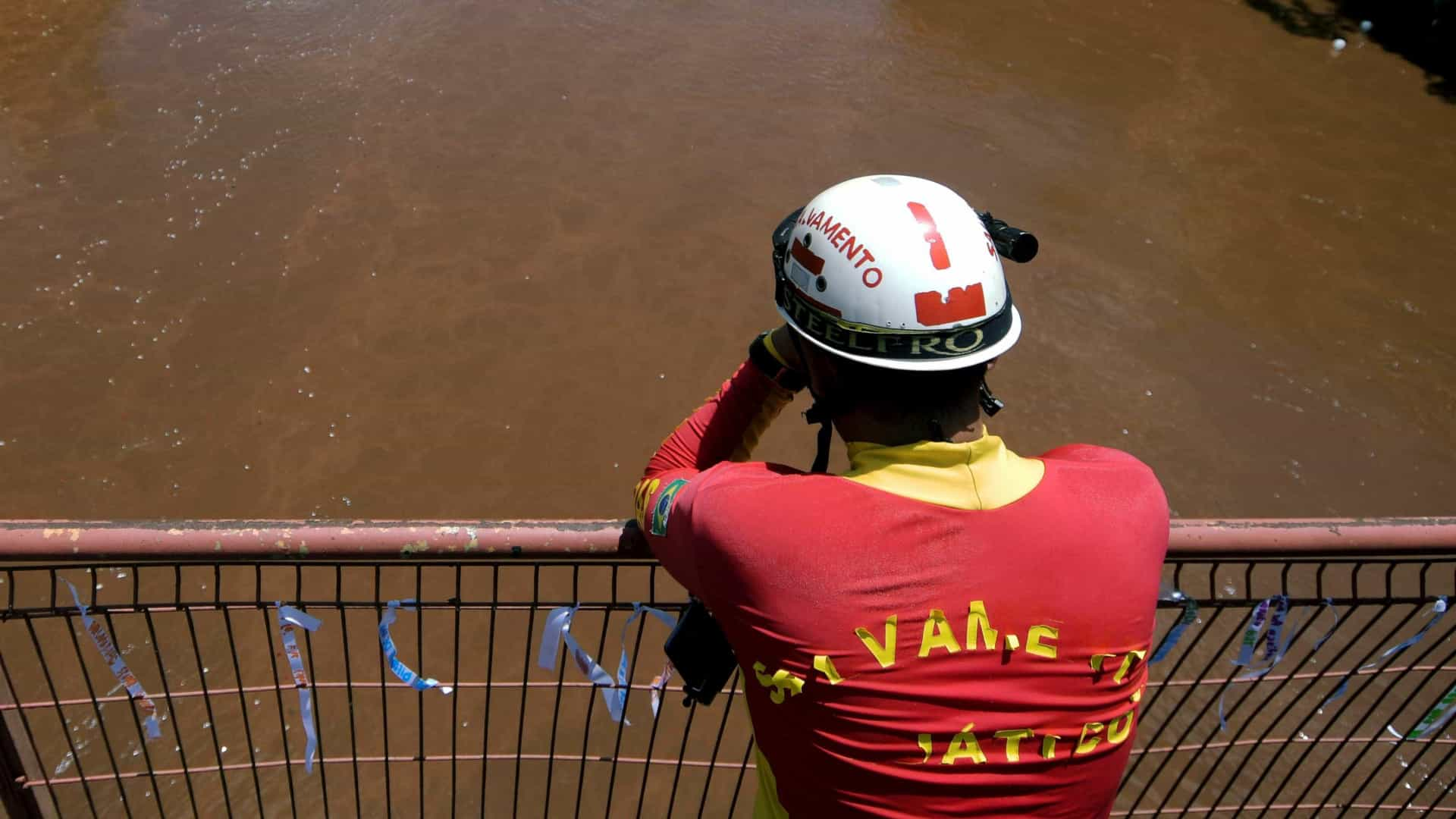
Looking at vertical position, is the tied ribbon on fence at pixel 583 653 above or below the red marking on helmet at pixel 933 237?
below

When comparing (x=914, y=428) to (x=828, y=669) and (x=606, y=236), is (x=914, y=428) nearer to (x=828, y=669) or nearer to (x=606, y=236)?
(x=828, y=669)

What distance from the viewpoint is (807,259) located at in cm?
203

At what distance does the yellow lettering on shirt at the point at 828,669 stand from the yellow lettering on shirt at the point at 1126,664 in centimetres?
47

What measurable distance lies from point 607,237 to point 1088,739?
5.80 metres

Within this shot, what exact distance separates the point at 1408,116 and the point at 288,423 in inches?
368

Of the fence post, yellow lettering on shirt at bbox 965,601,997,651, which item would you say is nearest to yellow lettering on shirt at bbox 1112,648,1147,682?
yellow lettering on shirt at bbox 965,601,997,651

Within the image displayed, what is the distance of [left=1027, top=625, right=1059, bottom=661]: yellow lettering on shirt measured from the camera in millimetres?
1570

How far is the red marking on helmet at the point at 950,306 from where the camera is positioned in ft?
6.15

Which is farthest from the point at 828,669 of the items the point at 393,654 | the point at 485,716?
the point at 485,716

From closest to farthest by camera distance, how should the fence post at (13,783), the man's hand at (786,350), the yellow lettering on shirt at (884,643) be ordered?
the yellow lettering on shirt at (884,643) → the man's hand at (786,350) → the fence post at (13,783)

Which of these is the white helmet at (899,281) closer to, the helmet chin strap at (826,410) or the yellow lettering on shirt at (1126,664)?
the helmet chin strap at (826,410)

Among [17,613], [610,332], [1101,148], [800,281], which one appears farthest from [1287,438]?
[17,613]

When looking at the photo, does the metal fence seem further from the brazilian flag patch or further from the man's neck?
the man's neck

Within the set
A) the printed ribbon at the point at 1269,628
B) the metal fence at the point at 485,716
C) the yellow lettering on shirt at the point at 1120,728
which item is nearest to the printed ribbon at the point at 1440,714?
the printed ribbon at the point at 1269,628
